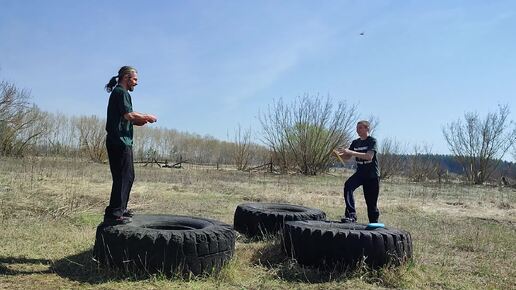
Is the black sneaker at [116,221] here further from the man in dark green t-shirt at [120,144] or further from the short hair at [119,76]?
the short hair at [119,76]

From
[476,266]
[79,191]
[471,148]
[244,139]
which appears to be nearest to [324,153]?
[244,139]

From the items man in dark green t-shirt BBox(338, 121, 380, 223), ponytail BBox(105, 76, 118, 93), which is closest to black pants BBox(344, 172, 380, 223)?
man in dark green t-shirt BBox(338, 121, 380, 223)

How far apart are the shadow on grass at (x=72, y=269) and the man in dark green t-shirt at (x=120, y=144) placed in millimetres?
513

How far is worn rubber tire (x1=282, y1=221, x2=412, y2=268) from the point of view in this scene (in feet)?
15.0

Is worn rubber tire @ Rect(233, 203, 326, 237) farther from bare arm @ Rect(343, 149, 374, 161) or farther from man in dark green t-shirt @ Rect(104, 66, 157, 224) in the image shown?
man in dark green t-shirt @ Rect(104, 66, 157, 224)

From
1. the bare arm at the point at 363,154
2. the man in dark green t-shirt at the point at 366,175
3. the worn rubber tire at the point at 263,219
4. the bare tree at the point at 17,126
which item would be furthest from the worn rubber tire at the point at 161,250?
the bare tree at the point at 17,126

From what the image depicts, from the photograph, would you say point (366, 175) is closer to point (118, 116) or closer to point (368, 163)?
point (368, 163)

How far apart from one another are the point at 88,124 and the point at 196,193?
3143cm

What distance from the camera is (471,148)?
38531 millimetres

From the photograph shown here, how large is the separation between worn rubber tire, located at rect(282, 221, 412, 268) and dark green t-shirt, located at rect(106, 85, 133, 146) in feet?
6.95

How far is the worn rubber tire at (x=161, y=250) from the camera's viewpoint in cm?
418

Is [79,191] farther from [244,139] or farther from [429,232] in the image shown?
[244,139]

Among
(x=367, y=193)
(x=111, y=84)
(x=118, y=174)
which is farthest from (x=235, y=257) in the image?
(x=367, y=193)

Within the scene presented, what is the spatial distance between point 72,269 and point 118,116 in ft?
5.19
